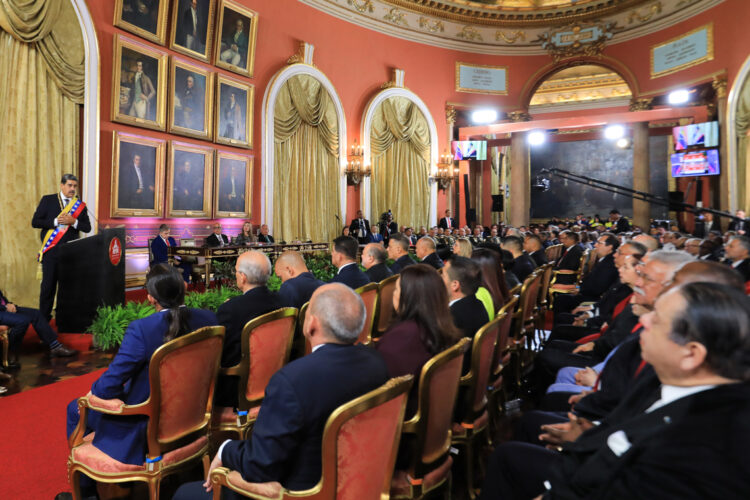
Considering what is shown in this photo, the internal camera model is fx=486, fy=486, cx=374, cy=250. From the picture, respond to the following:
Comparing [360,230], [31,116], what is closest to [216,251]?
[31,116]

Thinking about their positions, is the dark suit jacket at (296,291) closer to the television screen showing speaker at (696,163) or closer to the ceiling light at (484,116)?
the ceiling light at (484,116)

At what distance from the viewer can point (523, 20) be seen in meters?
15.0

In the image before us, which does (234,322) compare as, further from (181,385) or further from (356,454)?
(356,454)

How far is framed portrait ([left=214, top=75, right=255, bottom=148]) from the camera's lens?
29.9 feet

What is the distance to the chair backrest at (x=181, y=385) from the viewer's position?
1.94m

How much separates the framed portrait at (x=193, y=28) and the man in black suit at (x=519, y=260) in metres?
6.41

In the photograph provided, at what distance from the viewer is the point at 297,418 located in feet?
4.61

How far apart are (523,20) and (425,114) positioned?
4550mm

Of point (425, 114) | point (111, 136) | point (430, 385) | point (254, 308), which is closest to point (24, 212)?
point (111, 136)

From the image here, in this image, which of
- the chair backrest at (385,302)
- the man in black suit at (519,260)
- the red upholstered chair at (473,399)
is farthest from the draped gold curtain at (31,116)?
the red upholstered chair at (473,399)

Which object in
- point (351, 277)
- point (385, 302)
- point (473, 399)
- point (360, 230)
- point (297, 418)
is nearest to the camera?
point (297, 418)

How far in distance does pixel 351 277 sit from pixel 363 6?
409 inches

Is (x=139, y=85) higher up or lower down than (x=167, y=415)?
higher up

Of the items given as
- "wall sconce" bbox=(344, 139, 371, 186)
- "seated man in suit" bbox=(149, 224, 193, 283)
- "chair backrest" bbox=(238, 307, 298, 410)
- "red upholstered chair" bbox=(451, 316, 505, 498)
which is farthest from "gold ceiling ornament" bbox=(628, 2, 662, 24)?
"chair backrest" bbox=(238, 307, 298, 410)
